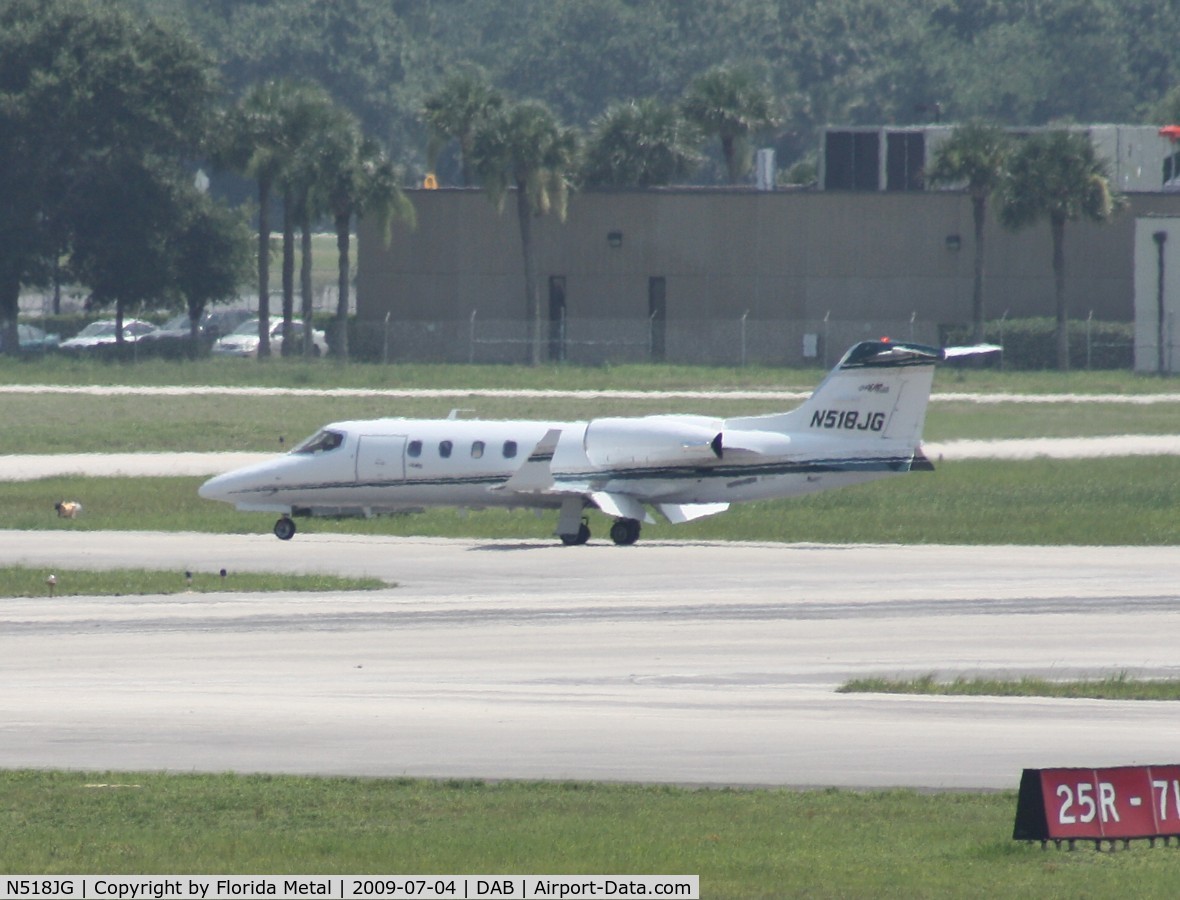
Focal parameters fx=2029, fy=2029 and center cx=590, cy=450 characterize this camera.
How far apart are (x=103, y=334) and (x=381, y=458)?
7091 cm

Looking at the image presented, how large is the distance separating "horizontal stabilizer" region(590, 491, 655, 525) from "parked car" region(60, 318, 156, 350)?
200 feet

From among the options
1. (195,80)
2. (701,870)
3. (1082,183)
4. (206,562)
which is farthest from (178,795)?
(195,80)

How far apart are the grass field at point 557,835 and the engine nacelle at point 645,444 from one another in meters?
20.1

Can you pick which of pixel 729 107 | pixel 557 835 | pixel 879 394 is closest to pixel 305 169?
pixel 729 107

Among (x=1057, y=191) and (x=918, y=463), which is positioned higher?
(x=1057, y=191)

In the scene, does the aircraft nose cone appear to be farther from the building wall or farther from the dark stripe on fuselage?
the building wall

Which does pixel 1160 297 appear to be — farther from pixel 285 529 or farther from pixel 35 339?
pixel 35 339

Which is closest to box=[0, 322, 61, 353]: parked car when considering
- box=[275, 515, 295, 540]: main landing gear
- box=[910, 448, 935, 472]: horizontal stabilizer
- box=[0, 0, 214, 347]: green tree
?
box=[0, 0, 214, 347]: green tree

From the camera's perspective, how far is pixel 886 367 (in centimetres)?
3456

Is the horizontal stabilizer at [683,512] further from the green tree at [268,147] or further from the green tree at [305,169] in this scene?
the green tree at [268,147]

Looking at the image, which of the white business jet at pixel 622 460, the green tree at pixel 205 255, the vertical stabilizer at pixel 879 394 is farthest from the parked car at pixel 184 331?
the vertical stabilizer at pixel 879 394

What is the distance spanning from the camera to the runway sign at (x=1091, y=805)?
39.8 ft

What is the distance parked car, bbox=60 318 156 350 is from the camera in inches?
3831

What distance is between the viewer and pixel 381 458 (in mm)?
36594
